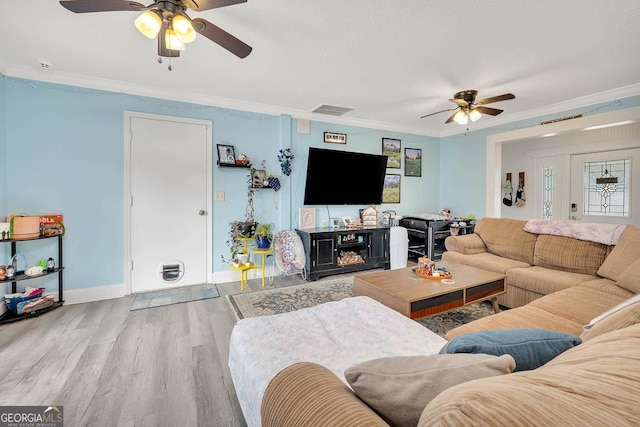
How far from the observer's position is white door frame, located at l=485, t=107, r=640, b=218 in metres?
3.45

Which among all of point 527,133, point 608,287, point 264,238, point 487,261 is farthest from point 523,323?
point 527,133

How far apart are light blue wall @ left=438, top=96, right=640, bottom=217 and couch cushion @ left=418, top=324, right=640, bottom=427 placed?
492cm

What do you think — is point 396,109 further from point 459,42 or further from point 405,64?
point 459,42

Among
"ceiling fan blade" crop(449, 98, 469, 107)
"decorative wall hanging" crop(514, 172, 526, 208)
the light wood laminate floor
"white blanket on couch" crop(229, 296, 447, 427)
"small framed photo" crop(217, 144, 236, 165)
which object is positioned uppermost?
"ceiling fan blade" crop(449, 98, 469, 107)

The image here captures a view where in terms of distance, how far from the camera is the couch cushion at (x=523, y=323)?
1.61 m

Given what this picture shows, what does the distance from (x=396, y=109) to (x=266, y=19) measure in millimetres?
2620

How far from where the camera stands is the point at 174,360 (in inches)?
80.0

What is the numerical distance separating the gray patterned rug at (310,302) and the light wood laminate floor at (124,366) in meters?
0.26

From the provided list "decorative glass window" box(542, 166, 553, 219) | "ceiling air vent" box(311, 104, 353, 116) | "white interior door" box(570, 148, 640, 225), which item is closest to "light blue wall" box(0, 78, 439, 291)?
"ceiling air vent" box(311, 104, 353, 116)

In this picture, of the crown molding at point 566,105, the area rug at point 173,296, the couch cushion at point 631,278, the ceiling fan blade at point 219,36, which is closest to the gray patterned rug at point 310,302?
the area rug at point 173,296

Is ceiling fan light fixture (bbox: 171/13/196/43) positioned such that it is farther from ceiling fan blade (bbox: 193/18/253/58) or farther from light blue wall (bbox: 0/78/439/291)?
light blue wall (bbox: 0/78/439/291)

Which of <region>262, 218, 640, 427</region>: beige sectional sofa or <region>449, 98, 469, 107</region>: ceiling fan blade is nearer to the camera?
<region>262, 218, 640, 427</region>: beige sectional sofa

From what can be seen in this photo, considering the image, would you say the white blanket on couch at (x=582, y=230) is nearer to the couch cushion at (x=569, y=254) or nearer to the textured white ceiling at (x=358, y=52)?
the couch cushion at (x=569, y=254)

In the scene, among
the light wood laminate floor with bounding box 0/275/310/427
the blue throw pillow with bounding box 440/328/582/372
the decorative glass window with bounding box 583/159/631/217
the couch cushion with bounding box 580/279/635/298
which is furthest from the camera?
the decorative glass window with bounding box 583/159/631/217
